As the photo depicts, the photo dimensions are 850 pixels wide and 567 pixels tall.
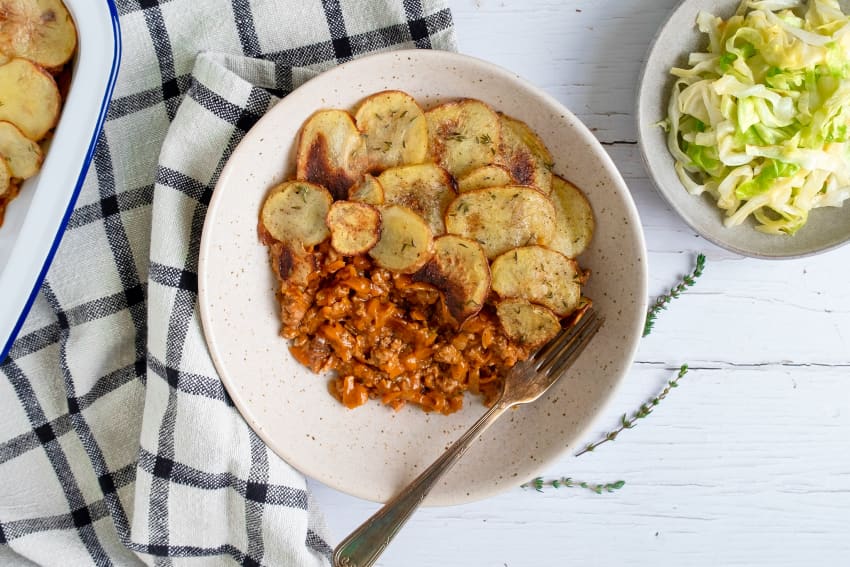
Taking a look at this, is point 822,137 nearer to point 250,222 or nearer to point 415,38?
point 415,38

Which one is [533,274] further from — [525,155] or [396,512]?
[396,512]

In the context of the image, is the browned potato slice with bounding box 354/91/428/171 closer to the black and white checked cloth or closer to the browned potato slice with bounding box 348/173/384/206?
the browned potato slice with bounding box 348/173/384/206

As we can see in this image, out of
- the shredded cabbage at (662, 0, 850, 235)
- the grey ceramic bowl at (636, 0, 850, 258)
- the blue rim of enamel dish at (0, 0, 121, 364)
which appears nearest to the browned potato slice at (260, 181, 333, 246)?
the blue rim of enamel dish at (0, 0, 121, 364)

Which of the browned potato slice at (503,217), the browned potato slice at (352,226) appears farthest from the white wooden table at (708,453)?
the browned potato slice at (352,226)

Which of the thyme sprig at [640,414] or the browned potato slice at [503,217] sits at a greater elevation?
the browned potato slice at [503,217]

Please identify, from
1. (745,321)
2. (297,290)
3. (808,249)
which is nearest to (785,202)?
(808,249)

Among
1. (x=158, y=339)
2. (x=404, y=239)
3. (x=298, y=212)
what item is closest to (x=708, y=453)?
(x=404, y=239)

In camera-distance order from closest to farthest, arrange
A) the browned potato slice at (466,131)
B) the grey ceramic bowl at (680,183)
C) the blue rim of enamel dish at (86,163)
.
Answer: the blue rim of enamel dish at (86,163) < the browned potato slice at (466,131) < the grey ceramic bowl at (680,183)

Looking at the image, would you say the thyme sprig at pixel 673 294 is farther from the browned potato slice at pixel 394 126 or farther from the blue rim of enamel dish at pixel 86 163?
the blue rim of enamel dish at pixel 86 163
